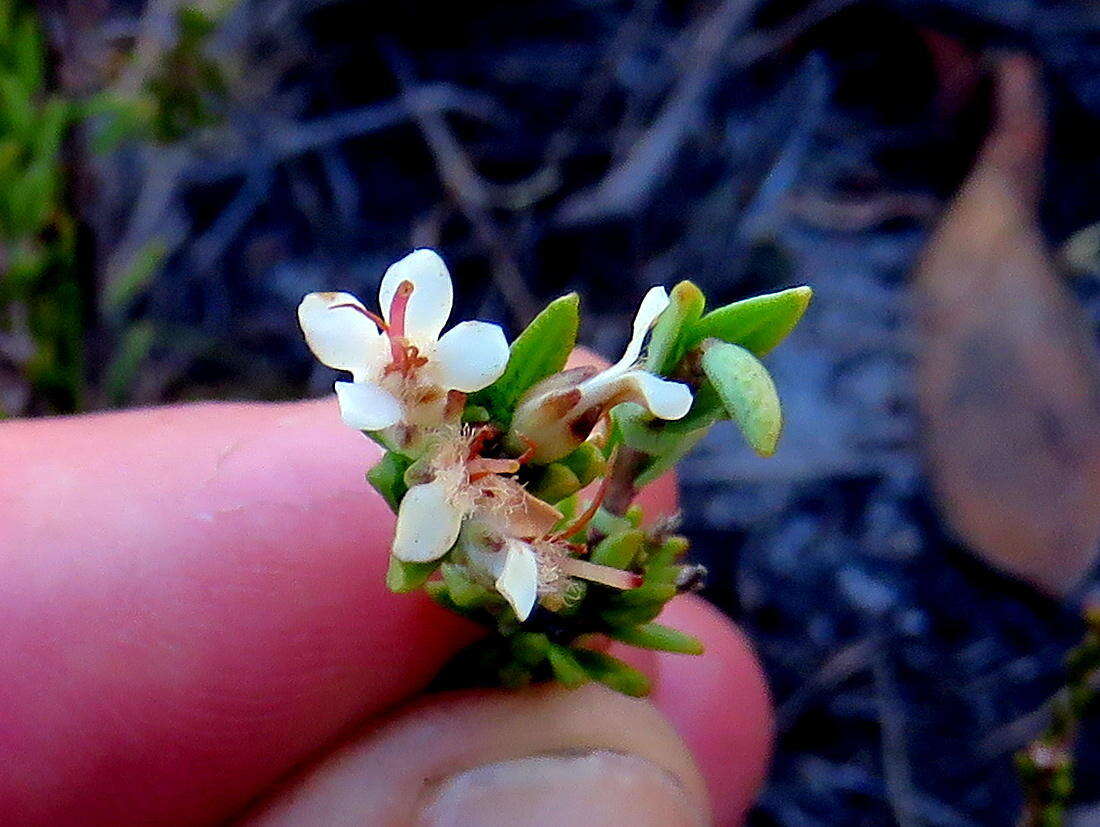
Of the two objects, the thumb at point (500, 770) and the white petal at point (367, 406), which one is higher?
the white petal at point (367, 406)

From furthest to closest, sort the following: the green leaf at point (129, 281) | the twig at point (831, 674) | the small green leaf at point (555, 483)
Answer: the green leaf at point (129, 281), the twig at point (831, 674), the small green leaf at point (555, 483)

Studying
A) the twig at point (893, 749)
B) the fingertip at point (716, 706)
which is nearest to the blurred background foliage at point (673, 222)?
the twig at point (893, 749)

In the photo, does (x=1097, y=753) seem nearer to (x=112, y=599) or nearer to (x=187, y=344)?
(x=112, y=599)

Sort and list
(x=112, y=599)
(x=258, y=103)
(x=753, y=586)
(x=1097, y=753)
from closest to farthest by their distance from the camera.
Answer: (x=112, y=599) → (x=1097, y=753) → (x=753, y=586) → (x=258, y=103)

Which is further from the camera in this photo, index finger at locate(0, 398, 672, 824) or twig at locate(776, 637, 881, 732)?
twig at locate(776, 637, 881, 732)

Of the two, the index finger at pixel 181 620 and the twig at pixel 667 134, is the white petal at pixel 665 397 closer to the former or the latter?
the index finger at pixel 181 620

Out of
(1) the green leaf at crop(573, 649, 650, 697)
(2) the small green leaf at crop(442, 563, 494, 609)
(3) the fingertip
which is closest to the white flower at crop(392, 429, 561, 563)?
(2) the small green leaf at crop(442, 563, 494, 609)

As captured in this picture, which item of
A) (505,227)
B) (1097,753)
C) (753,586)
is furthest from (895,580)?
(505,227)

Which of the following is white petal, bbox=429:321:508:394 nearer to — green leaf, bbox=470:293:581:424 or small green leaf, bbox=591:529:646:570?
green leaf, bbox=470:293:581:424
